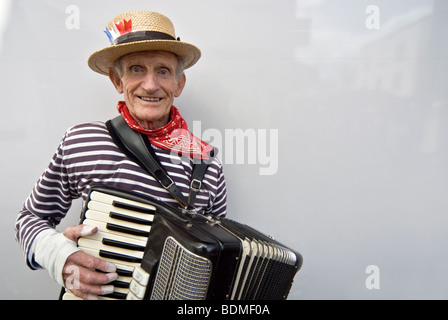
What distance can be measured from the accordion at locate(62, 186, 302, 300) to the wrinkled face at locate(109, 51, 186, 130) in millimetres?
366

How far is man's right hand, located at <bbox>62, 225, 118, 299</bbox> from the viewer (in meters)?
0.78

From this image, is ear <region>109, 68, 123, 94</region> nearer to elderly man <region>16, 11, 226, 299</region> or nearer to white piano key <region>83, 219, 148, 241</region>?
elderly man <region>16, 11, 226, 299</region>

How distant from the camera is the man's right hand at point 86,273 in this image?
2.57 ft

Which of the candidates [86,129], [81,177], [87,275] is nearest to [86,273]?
[87,275]

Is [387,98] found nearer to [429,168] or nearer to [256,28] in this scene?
[429,168]

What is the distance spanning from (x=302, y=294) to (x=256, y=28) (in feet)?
4.33

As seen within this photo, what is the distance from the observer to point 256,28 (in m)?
1.39

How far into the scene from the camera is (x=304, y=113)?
1.43 meters

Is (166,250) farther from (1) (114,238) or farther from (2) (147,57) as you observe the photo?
(2) (147,57)

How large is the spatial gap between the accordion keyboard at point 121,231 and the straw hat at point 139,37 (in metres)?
0.52

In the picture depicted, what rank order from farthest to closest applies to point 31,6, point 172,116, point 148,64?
point 31,6
point 172,116
point 148,64

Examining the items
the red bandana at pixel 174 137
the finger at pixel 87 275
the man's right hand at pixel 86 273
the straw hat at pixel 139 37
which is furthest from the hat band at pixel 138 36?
A: the finger at pixel 87 275
